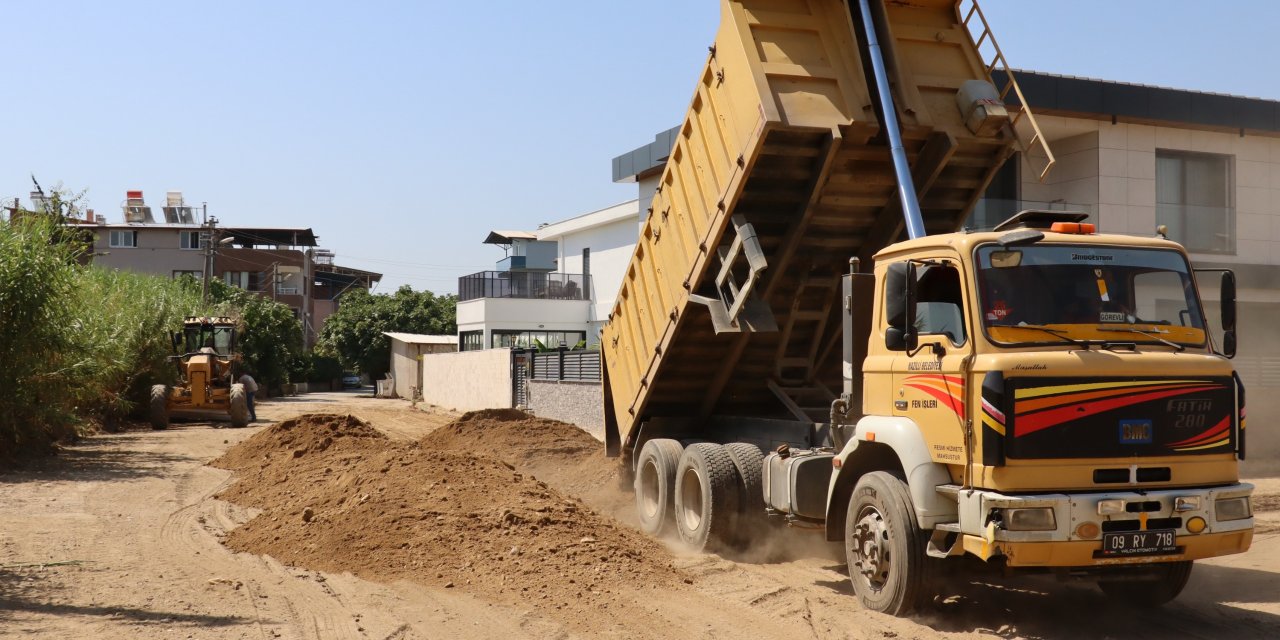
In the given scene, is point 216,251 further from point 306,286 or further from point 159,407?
point 159,407

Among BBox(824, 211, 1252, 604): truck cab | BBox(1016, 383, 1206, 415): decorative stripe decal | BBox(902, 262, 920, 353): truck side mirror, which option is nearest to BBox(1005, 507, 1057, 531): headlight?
BBox(824, 211, 1252, 604): truck cab

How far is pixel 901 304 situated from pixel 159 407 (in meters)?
23.7

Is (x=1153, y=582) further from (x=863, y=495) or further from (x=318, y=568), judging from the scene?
(x=318, y=568)

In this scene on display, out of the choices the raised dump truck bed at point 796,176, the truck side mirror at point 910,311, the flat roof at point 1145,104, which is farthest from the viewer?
the flat roof at point 1145,104

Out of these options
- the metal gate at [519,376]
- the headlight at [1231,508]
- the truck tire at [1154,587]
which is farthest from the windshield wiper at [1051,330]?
the metal gate at [519,376]

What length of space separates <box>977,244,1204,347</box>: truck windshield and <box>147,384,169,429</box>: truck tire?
79.0ft

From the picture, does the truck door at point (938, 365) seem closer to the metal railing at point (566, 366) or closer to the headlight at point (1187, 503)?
the headlight at point (1187, 503)

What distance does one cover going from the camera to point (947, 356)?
271 inches

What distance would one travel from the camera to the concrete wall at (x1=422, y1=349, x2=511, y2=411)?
3056 cm

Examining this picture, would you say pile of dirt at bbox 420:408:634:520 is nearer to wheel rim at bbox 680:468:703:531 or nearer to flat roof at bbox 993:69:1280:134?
wheel rim at bbox 680:468:703:531

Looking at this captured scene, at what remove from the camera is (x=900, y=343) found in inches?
283

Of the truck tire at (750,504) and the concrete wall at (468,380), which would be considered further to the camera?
the concrete wall at (468,380)

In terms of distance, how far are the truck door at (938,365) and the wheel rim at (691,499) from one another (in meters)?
3.23

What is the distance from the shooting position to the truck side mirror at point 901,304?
23.2 ft
